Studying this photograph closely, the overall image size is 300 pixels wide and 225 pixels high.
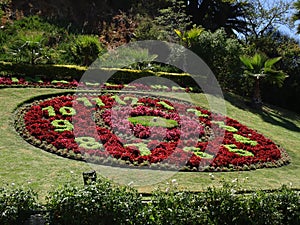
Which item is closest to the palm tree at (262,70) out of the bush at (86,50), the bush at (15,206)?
the bush at (86,50)

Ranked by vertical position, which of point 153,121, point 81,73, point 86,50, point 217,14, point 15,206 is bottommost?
point 15,206

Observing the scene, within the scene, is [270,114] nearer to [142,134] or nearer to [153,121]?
[153,121]

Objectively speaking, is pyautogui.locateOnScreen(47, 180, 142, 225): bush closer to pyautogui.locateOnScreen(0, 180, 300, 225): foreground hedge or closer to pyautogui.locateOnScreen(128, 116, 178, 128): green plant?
pyautogui.locateOnScreen(0, 180, 300, 225): foreground hedge

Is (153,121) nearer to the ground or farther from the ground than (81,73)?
nearer to the ground

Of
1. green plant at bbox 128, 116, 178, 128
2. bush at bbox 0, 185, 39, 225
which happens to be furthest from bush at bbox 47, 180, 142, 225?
green plant at bbox 128, 116, 178, 128

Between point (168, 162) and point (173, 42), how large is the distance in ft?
40.9

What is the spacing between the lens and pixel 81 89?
14.1m

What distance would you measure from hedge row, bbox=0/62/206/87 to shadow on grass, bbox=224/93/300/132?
6.03ft

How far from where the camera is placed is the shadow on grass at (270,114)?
599 inches

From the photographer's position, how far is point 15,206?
5.17 meters

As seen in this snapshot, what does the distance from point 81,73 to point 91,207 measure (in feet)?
35.8

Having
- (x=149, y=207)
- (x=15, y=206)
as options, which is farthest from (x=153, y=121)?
(x=15, y=206)

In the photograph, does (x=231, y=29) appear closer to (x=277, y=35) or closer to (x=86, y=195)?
(x=277, y=35)

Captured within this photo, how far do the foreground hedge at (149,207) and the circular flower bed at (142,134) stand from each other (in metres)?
2.96
